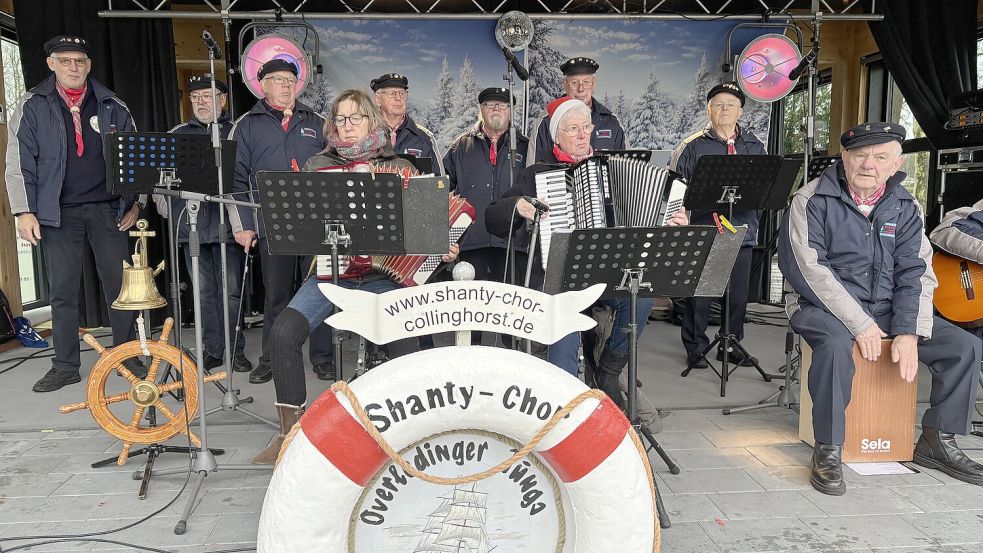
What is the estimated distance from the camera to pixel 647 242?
2258 millimetres

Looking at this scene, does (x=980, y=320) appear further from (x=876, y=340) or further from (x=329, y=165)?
(x=329, y=165)

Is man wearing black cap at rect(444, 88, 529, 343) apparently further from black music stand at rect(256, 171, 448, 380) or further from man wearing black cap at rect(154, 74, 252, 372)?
black music stand at rect(256, 171, 448, 380)

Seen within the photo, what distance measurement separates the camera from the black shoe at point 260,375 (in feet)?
13.2

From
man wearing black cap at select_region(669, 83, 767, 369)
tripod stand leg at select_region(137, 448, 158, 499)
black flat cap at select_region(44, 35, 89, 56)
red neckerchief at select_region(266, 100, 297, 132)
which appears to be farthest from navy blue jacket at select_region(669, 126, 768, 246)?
black flat cap at select_region(44, 35, 89, 56)

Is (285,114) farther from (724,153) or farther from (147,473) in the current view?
(724,153)

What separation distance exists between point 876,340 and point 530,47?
167 inches

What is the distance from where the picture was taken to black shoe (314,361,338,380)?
403 cm

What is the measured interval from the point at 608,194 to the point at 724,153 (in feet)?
6.68

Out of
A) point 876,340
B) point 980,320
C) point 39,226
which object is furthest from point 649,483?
point 39,226

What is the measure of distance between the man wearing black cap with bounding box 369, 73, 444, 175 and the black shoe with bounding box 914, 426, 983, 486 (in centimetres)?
287

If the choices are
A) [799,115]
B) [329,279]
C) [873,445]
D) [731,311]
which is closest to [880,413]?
[873,445]

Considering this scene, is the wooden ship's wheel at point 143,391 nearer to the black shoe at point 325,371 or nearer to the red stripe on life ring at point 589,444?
the black shoe at point 325,371

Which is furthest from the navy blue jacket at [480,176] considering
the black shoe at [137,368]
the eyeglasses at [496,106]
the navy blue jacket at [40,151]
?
the navy blue jacket at [40,151]

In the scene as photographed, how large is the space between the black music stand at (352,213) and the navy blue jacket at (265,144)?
1.85 m
